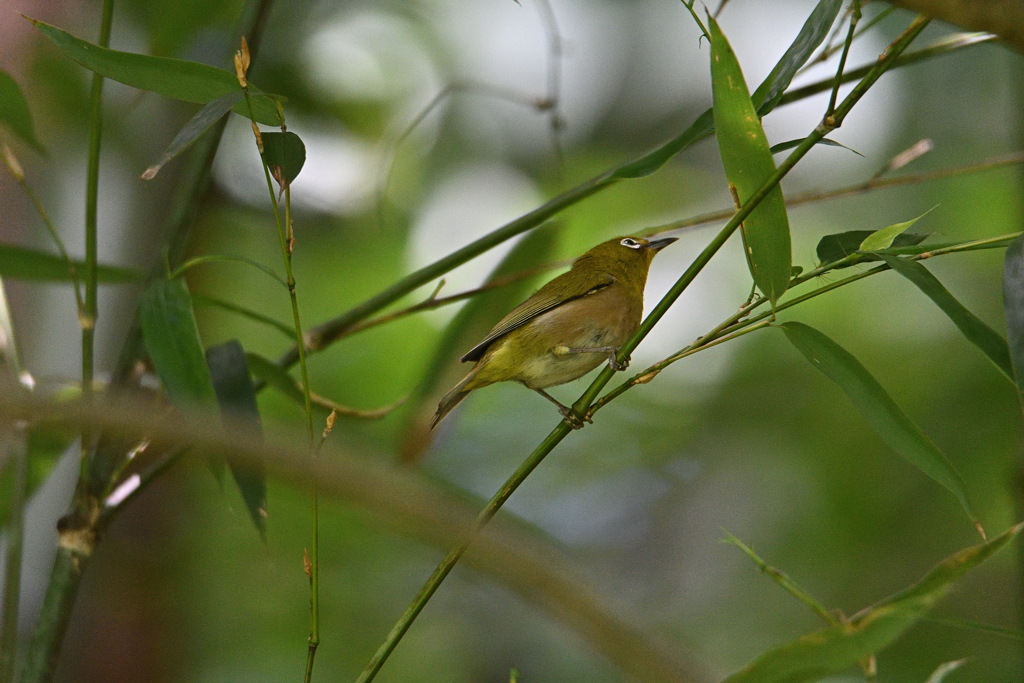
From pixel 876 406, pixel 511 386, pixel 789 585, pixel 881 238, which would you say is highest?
pixel 511 386

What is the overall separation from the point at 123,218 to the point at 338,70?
1465 mm

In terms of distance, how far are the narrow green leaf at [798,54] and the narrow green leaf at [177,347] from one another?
2.90 feet

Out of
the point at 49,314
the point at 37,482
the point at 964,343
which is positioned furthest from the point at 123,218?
the point at 964,343

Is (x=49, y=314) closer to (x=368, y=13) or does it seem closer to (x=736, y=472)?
(x=368, y=13)

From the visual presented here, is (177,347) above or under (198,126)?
under

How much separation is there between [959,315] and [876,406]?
148mm

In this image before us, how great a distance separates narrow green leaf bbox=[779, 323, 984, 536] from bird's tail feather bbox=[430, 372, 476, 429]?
39.0 inches

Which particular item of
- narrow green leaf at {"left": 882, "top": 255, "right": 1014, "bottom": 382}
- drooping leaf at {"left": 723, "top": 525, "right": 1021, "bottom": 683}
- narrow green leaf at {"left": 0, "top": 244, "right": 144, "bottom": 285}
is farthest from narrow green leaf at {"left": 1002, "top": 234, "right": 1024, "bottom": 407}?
narrow green leaf at {"left": 0, "top": 244, "right": 144, "bottom": 285}

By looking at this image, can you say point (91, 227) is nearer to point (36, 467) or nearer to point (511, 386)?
point (36, 467)

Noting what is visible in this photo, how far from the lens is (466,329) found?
2029 mm

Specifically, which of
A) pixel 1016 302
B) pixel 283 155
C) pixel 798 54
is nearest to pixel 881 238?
pixel 1016 302

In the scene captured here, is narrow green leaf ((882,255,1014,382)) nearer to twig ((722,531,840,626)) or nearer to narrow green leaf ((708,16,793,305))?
narrow green leaf ((708,16,793,305))

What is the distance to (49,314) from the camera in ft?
10.7

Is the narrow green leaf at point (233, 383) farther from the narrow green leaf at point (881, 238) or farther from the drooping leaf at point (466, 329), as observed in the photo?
the narrow green leaf at point (881, 238)
